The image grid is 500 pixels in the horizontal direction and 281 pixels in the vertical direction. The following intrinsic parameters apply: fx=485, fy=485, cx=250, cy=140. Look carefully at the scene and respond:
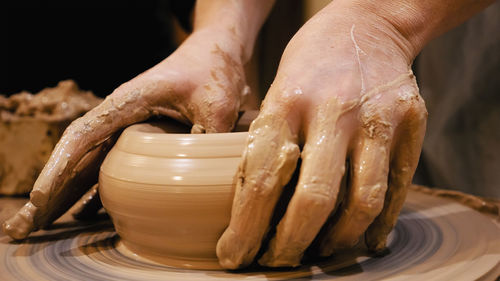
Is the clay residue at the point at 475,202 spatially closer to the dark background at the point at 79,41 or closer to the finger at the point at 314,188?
the finger at the point at 314,188

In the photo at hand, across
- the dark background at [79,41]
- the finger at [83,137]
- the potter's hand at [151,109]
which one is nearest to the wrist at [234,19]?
the potter's hand at [151,109]

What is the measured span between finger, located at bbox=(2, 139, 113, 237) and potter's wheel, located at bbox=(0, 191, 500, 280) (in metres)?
0.04

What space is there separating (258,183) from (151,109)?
1.50ft

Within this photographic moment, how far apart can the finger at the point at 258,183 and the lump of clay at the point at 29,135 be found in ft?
3.33

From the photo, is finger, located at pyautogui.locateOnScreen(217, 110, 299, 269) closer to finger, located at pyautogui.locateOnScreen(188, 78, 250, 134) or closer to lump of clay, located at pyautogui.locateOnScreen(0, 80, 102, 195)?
finger, located at pyautogui.locateOnScreen(188, 78, 250, 134)

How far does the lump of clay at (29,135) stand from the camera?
62.5 inches

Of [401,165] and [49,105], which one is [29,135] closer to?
[49,105]

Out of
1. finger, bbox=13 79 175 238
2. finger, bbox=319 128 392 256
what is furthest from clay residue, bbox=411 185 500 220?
finger, bbox=13 79 175 238

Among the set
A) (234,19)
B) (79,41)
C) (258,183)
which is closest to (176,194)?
(258,183)

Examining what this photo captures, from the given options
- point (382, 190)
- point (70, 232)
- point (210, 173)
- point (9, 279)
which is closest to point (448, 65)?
point (382, 190)

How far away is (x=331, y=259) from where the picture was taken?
0.89m

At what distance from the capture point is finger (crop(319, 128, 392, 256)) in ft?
2.65

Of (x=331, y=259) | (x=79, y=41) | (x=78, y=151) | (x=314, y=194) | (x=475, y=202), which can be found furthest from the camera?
(x=79, y=41)

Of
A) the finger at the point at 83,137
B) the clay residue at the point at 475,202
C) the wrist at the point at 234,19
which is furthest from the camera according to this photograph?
the wrist at the point at 234,19
